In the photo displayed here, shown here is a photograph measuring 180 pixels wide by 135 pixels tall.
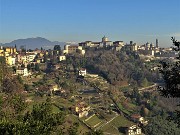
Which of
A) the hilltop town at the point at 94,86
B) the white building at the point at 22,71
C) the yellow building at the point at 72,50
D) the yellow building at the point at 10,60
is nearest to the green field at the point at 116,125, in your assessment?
the hilltop town at the point at 94,86

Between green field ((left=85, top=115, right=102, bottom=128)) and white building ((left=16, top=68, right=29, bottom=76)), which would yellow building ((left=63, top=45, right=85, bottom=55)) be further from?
Answer: green field ((left=85, top=115, right=102, bottom=128))

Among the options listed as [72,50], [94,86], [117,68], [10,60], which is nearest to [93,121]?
[94,86]

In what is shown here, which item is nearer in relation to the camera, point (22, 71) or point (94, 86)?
point (22, 71)

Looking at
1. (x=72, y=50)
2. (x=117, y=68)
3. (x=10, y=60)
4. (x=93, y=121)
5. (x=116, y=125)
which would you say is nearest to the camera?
(x=93, y=121)

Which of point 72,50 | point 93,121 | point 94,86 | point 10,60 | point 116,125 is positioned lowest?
point 116,125

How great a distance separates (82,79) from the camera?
219ft

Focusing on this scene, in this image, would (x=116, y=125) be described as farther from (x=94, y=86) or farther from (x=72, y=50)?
(x=72, y=50)

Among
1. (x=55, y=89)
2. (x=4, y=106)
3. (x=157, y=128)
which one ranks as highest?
(x=4, y=106)

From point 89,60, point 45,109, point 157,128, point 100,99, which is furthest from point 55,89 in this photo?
point 45,109

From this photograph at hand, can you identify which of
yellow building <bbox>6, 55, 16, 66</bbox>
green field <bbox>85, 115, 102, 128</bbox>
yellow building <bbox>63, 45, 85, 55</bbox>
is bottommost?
green field <bbox>85, 115, 102, 128</bbox>

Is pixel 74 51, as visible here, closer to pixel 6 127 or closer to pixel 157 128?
pixel 157 128

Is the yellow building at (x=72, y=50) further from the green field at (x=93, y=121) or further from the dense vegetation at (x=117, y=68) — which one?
the green field at (x=93, y=121)

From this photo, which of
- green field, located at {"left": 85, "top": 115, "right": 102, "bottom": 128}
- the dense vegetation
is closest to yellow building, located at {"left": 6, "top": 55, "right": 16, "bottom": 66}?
the dense vegetation

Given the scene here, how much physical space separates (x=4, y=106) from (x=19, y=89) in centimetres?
2745
